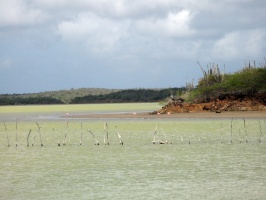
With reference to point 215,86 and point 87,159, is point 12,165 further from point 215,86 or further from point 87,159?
point 215,86

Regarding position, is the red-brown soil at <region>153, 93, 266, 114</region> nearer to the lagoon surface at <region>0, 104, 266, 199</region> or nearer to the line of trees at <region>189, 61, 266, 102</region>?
the line of trees at <region>189, 61, 266, 102</region>

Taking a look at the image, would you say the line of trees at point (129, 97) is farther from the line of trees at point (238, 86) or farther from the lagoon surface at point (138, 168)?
the lagoon surface at point (138, 168)

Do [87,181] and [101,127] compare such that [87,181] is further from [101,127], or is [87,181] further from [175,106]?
[175,106]

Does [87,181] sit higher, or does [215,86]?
[215,86]

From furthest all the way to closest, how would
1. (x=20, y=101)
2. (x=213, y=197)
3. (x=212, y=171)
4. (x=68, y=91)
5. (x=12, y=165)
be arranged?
(x=68, y=91)
(x=20, y=101)
(x=12, y=165)
(x=212, y=171)
(x=213, y=197)

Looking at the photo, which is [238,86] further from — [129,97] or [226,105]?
[129,97]

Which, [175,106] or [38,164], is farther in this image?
[175,106]

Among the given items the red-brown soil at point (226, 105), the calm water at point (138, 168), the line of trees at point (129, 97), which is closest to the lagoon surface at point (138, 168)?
the calm water at point (138, 168)

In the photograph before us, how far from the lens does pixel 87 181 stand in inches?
614

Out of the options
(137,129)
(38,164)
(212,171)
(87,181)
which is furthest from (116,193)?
(137,129)

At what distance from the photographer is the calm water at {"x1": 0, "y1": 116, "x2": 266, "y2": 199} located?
14.0 metres

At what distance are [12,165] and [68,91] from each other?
113802 millimetres

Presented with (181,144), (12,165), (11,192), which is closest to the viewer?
(11,192)

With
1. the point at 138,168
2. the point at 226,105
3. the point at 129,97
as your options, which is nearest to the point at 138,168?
the point at 138,168
